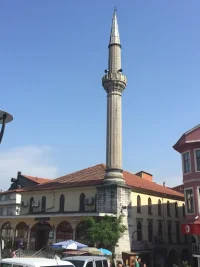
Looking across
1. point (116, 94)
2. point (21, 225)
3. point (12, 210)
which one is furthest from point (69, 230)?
point (116, 94)

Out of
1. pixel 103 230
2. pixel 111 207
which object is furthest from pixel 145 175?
pixel 103 230

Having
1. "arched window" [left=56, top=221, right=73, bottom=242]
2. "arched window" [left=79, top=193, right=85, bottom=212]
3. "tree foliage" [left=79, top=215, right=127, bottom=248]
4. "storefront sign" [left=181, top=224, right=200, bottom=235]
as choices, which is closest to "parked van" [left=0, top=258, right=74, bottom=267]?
"storefront sign" [left=181, top=224, right=200, bottom=235]

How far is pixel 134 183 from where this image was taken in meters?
31.0

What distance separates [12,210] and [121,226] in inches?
563

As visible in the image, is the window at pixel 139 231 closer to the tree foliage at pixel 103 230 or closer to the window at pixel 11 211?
the tree foliage at pixel 103 230

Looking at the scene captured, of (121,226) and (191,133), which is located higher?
(191,133)

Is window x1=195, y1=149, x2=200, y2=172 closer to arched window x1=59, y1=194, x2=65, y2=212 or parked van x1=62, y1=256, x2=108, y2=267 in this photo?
arched window x1=59, y1=194, x2=65, y2=212

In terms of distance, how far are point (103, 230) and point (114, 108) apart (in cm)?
1066

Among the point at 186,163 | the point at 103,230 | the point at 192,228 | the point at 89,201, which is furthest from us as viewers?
the point at 89,201

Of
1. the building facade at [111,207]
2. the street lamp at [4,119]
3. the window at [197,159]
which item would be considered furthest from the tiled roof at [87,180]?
the street lamp at [4,119]

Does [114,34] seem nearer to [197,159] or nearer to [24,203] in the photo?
[197,159]

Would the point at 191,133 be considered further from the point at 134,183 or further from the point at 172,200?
the point at 172,200

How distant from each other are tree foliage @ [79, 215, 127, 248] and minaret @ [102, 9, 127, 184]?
10.8 feet

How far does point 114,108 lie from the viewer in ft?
99.0
